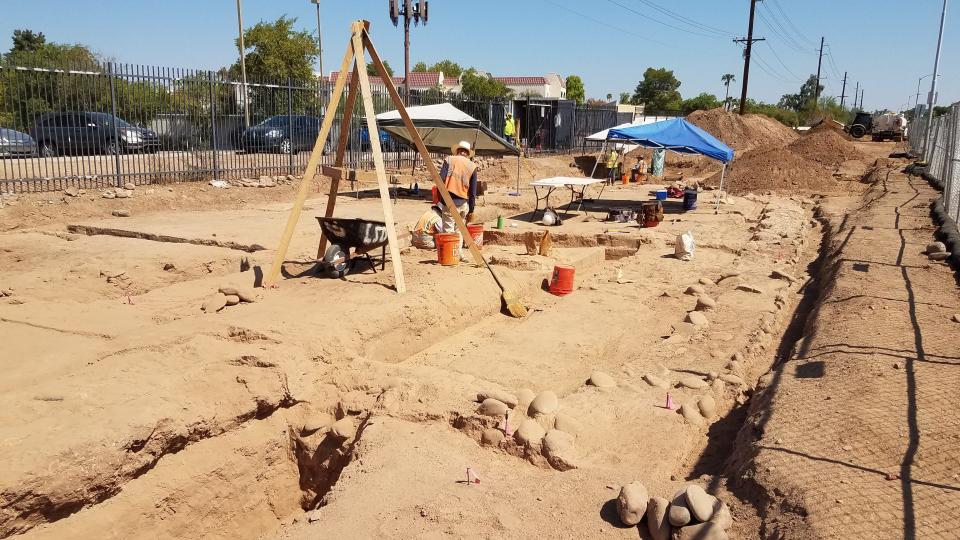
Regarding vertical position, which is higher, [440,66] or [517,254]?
[440,66]

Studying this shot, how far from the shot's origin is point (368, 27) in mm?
6855

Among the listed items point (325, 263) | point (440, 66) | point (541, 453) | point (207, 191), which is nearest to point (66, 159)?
point (207, 191)

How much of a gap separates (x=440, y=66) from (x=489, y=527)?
7012 centimetres

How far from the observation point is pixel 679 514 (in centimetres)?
330

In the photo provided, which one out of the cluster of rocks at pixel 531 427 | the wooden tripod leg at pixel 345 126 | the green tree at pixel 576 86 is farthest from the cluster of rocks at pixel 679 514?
the green tree at pixel 576 86

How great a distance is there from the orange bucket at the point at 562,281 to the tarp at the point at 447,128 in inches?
251

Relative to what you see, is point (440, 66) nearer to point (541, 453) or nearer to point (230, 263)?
point (230, 263)

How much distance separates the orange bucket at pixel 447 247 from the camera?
7.95m

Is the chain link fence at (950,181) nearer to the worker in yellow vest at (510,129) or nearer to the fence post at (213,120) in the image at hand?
the worker in yellow vest at (510,129)

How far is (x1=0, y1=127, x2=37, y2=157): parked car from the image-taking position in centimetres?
1209

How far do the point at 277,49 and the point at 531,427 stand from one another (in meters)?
29.9

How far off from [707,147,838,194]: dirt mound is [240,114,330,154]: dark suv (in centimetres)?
1259

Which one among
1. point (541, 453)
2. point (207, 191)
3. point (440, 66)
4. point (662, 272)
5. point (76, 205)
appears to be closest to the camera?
point (541, 453)

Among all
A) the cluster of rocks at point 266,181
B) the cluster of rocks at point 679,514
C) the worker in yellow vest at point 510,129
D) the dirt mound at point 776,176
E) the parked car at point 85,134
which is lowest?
the cluster of rocks at point 679,514
